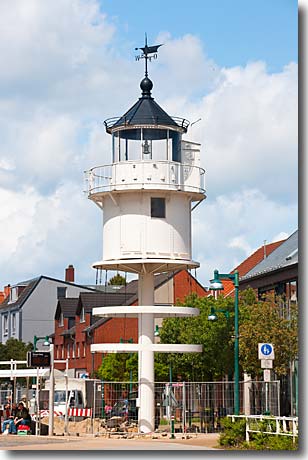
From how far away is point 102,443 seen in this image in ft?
102

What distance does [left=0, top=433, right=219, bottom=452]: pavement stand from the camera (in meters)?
28.5

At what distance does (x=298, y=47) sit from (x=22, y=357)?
6010 cm

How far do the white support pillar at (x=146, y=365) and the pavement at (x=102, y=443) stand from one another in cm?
230

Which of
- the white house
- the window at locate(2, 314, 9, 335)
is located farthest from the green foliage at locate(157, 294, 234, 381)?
the window at locate(2, 314, 9, 335)

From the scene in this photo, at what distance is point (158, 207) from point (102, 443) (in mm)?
10090

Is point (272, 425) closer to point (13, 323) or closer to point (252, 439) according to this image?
point (252, 439)

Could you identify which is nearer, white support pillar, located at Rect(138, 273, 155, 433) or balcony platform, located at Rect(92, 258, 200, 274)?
balcony platform, located at Rect(92, 258, 200, 274)

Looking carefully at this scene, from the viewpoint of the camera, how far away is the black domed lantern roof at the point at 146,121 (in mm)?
37719

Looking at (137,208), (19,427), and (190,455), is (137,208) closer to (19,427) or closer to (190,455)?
(19,427)

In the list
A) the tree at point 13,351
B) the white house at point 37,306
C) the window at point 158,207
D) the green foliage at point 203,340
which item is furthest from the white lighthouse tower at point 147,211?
the white house at point 37,306

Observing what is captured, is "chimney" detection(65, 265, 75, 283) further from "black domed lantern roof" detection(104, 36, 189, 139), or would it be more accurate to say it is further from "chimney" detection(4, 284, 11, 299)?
"black domed lantern roof" detection(104, 36, 189, 139)

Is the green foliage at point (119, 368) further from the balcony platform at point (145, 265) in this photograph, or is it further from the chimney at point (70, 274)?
the chimney at point (70, 274)

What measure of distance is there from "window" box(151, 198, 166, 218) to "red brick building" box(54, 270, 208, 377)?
34.8 meters

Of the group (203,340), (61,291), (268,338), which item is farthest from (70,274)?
(268,338)
